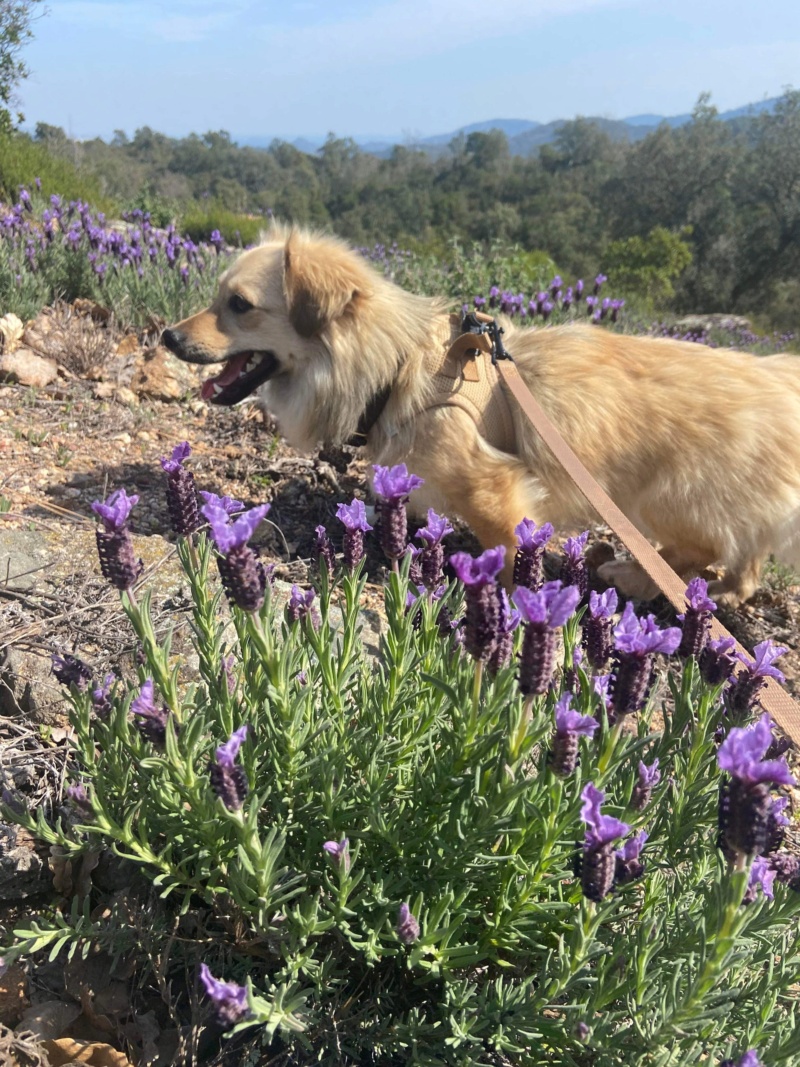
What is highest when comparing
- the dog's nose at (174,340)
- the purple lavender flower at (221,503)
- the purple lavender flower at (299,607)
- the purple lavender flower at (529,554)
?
the dog's nose at (174,340)

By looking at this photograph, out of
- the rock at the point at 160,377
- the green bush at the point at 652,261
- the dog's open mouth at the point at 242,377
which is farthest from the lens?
the green bush at the point at 652,261

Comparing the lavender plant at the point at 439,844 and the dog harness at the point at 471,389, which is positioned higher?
the dog harness at the point at 471,389

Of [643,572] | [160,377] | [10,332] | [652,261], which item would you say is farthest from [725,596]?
[652,261]

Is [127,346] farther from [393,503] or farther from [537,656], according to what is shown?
[537,656]

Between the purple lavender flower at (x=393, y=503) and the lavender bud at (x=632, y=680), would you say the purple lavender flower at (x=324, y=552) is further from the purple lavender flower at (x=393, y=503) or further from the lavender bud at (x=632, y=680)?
the lavender bud at (x=632, y=680)

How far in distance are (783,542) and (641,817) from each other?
2.40 meters

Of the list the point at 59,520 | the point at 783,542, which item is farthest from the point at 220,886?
the point at 783,542

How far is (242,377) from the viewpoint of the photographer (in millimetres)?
3855

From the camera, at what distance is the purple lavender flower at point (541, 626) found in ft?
3.72

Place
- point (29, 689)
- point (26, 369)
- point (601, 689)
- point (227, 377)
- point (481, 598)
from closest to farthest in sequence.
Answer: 1. point (481, 598)
2. point (601, 689)
3. point (29, 689)
4. point (227, 377)
5. point (26, 369)

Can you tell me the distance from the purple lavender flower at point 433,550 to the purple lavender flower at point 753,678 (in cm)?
70

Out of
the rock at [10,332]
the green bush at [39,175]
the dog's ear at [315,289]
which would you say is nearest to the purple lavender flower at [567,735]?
the dog's ear at [315,289]

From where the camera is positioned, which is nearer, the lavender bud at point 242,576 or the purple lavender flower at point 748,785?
the purple lavender flower at point 748,785

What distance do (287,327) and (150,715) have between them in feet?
9.06
